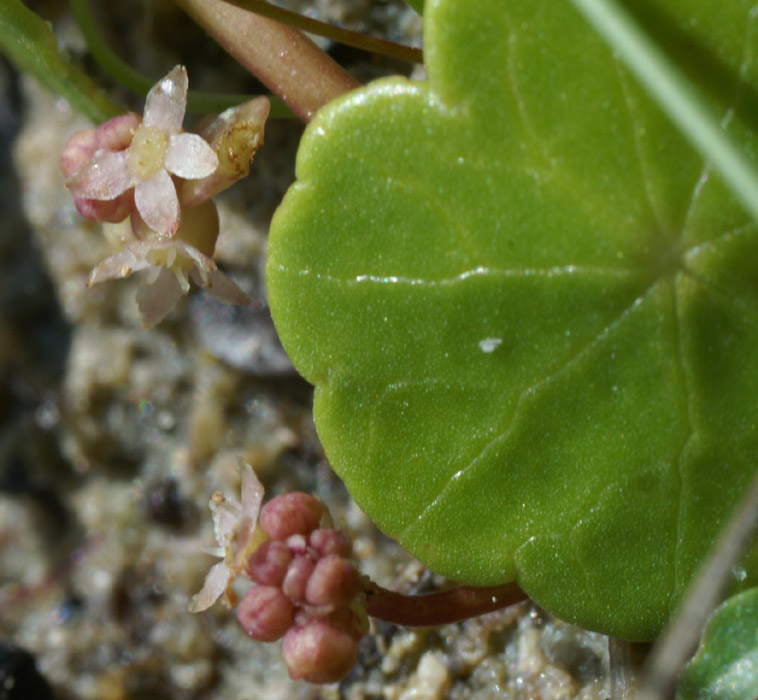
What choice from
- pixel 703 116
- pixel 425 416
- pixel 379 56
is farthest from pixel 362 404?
pixel 379 56

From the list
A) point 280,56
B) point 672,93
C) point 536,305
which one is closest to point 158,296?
point 280,56

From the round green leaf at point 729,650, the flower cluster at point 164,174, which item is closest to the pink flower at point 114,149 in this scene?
the flower cluster at point 164,174

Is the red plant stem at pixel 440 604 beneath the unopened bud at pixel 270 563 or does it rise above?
beneath

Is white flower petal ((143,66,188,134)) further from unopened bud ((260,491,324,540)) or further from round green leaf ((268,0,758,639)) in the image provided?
unopened bud ((260,491,324,540))

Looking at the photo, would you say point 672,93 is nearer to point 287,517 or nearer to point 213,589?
point 287,517

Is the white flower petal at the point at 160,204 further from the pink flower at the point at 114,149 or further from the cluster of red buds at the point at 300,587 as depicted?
the cluster of red buds at the point at 300,587

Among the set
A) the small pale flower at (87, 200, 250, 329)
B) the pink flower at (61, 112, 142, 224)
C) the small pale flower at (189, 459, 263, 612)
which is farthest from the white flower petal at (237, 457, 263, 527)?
the pink flower at (61, 112, 142, 224)
